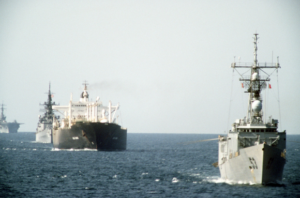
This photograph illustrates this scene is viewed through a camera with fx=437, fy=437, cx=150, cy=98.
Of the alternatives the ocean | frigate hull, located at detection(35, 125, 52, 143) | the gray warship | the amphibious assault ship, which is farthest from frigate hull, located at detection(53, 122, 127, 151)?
frigate hull, located at detection(35, 125, 52, 143)

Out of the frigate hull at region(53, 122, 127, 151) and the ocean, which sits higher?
the frigate hull at region(53, 122, 127, 151)

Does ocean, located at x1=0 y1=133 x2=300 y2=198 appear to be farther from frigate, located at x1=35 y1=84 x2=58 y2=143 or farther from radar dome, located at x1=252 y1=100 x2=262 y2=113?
frigate, located at x1=35 y1=84 x2=58 y2=143

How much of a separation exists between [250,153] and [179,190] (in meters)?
6.99

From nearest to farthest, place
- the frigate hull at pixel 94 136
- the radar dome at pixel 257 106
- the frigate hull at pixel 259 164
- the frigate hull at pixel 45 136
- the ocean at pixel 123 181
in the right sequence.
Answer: the frigate hull at pixel 259 164
the ocean at pixel 123 181
the radar dome at pixel 257 106
the frigate hull at pixel 94 136
the frigate hull at pixel 45 136

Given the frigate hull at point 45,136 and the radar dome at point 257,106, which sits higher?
the radar dome at point 257,106

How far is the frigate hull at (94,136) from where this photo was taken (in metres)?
77.8

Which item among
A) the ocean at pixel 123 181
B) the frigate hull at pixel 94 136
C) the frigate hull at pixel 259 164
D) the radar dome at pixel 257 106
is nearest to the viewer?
the frigate hull at pixel 259 164

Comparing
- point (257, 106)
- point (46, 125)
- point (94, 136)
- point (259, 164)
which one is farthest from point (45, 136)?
point (259, 164)

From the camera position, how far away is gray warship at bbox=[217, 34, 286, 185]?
33.7 metres

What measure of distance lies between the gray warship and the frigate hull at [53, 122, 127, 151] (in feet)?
133

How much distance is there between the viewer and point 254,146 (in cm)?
3375

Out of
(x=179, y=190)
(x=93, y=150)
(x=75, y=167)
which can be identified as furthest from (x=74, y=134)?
(x=179, y=190)

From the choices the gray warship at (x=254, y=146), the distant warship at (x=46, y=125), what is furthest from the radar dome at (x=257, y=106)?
the distant warship at (x=46, y=125)

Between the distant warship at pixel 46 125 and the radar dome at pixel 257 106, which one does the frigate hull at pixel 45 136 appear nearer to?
the distant warship at pixel 46 125
